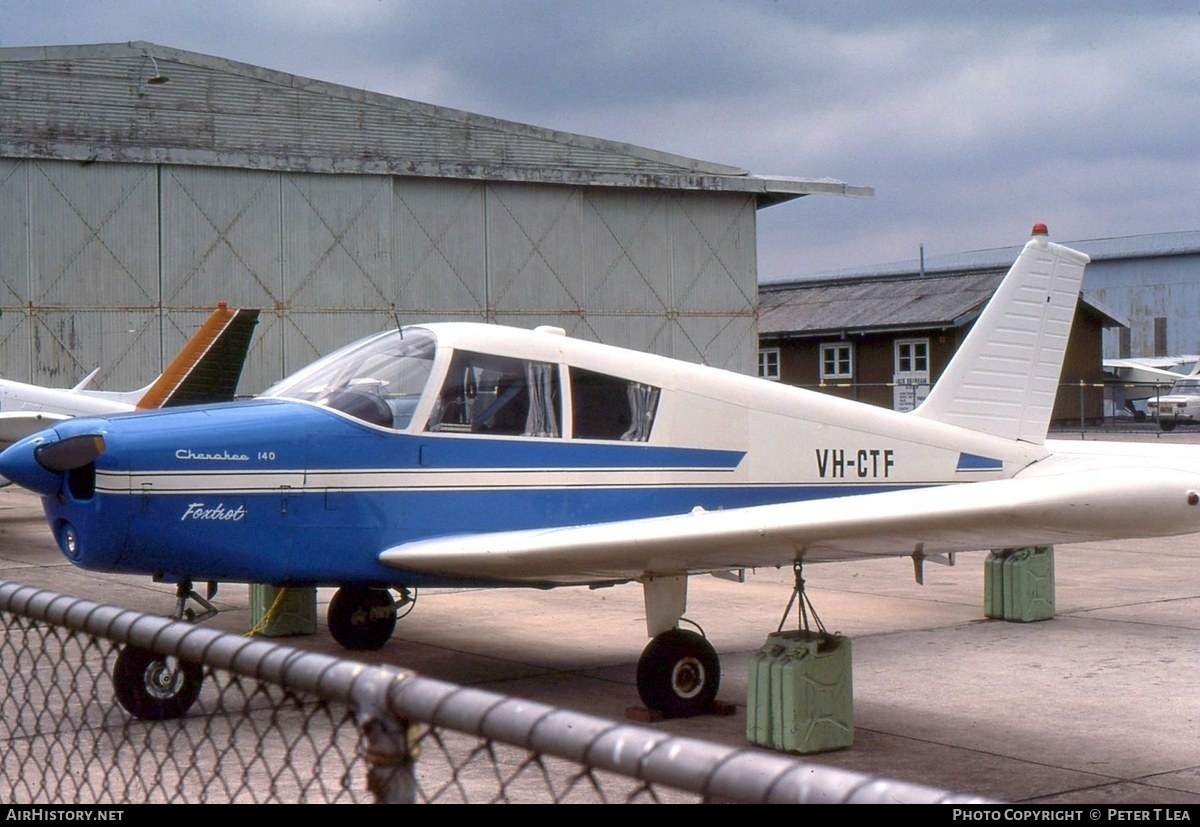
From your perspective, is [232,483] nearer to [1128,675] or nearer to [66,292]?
[1128,675]

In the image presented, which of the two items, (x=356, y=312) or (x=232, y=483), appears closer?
(x=232, y=483)

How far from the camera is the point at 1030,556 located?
393 inches

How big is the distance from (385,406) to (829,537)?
2.68m

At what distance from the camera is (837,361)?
159ft

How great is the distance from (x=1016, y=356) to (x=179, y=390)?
11399 millimetres

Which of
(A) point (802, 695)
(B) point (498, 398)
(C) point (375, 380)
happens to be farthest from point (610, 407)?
(A) point (802, 695)

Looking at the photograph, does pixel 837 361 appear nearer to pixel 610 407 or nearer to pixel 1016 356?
pixel 1016 356

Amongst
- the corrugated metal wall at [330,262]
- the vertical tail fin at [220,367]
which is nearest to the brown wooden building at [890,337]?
the corrugated metal wall at [330,262]

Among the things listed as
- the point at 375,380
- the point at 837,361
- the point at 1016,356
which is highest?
the point at 837,361

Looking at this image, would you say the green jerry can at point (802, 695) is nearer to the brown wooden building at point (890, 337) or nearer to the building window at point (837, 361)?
the brown wooden building at point (890, 337)

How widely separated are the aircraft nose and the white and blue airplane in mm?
11

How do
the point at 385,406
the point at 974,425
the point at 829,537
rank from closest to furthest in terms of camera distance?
1. the point at 829,537
2. the point at 385,406
3. the point at 974,425

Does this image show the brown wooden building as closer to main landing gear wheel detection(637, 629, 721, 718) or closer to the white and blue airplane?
the white and blue airplane
